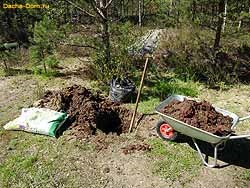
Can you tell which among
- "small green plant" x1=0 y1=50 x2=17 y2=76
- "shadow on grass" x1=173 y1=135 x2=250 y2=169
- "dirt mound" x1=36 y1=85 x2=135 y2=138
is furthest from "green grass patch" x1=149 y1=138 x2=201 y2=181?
"small green plant" x1=0 y1=50 x2=17 y2=76

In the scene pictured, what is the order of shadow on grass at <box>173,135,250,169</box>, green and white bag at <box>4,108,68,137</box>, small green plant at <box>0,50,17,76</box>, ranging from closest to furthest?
shadow on grass at <box>173,135,250,169</box> < green and white bag at <box>4,108,68,137</box> < small green plant at <box>0,50,17,76</box>

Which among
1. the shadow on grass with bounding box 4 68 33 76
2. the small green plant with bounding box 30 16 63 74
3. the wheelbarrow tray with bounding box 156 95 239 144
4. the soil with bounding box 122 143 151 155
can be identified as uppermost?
the small green plant with bounding box 30 16 63 74

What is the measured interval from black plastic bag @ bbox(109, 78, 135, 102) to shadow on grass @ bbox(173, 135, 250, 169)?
1.66 meters

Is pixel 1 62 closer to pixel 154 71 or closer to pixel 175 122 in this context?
pixel 154 71

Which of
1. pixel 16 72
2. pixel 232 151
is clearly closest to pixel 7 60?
pixel 16 72

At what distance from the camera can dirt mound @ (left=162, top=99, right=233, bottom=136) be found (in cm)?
467

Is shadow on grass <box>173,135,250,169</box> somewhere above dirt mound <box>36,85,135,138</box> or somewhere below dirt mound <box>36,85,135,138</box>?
below

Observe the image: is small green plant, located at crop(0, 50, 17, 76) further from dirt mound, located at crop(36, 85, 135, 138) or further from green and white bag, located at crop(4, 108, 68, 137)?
green and white bag, located at crop(4, 108, 68, 137)

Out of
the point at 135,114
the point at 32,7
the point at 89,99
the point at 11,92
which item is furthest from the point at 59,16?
the point at 135,114

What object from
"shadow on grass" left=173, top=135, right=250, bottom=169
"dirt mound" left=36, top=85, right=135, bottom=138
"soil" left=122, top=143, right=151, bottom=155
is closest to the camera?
"shadow on grass" left=173, top=135, right=250, bottom=169

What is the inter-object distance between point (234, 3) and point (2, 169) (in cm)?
588

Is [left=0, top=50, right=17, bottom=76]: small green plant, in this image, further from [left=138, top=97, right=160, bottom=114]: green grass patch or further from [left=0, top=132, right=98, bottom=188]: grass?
[left=138, top=97, right=160, bottom=114]: green grass patch

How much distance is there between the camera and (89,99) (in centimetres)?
613

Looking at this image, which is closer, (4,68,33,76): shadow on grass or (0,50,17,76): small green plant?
(4,68,33,76): shadow on grass
